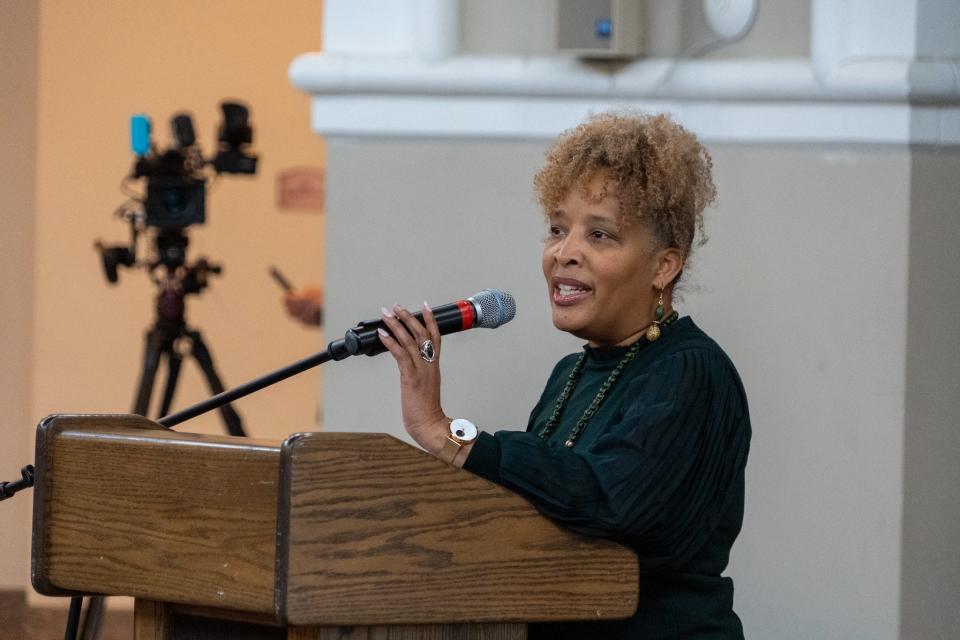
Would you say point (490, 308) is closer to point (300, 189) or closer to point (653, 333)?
point (653, 333)

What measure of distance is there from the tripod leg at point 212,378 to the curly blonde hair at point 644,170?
6.05 ft

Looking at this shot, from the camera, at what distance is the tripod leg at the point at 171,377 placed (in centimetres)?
361

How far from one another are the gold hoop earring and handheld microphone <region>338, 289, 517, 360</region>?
0.23 metres

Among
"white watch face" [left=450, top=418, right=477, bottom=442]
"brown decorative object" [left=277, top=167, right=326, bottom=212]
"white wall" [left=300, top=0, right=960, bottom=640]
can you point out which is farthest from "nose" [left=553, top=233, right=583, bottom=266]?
"brown decorative object" [left=277, top=167, right=326, bottom=212]

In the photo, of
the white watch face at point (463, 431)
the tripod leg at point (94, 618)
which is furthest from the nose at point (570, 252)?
the tripod leg at point (94, 618)

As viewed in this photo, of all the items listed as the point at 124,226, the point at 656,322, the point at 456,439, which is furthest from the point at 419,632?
the point at 124,226

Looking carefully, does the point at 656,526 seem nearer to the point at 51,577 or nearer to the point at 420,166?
the point at 51,577

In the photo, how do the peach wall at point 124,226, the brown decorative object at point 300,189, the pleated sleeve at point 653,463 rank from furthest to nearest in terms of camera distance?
the brown decorative object at point 300,189
the peach wall at point 124,226
the pleated sleeve at point 653,463

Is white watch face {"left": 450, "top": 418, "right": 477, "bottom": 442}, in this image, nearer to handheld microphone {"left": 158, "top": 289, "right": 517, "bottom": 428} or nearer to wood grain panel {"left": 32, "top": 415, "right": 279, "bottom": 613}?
handheld microphone {"left": 158, "top": 289, "right": 517, "bottom": 428}

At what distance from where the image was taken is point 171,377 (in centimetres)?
370

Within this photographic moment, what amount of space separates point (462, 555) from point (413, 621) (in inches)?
3.4

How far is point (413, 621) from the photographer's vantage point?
54.6 inches

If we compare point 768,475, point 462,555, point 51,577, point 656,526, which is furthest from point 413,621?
point 768,475

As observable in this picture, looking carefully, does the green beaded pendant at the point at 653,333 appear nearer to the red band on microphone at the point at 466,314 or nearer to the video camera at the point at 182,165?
the red band on microphone at the point at 466,314
